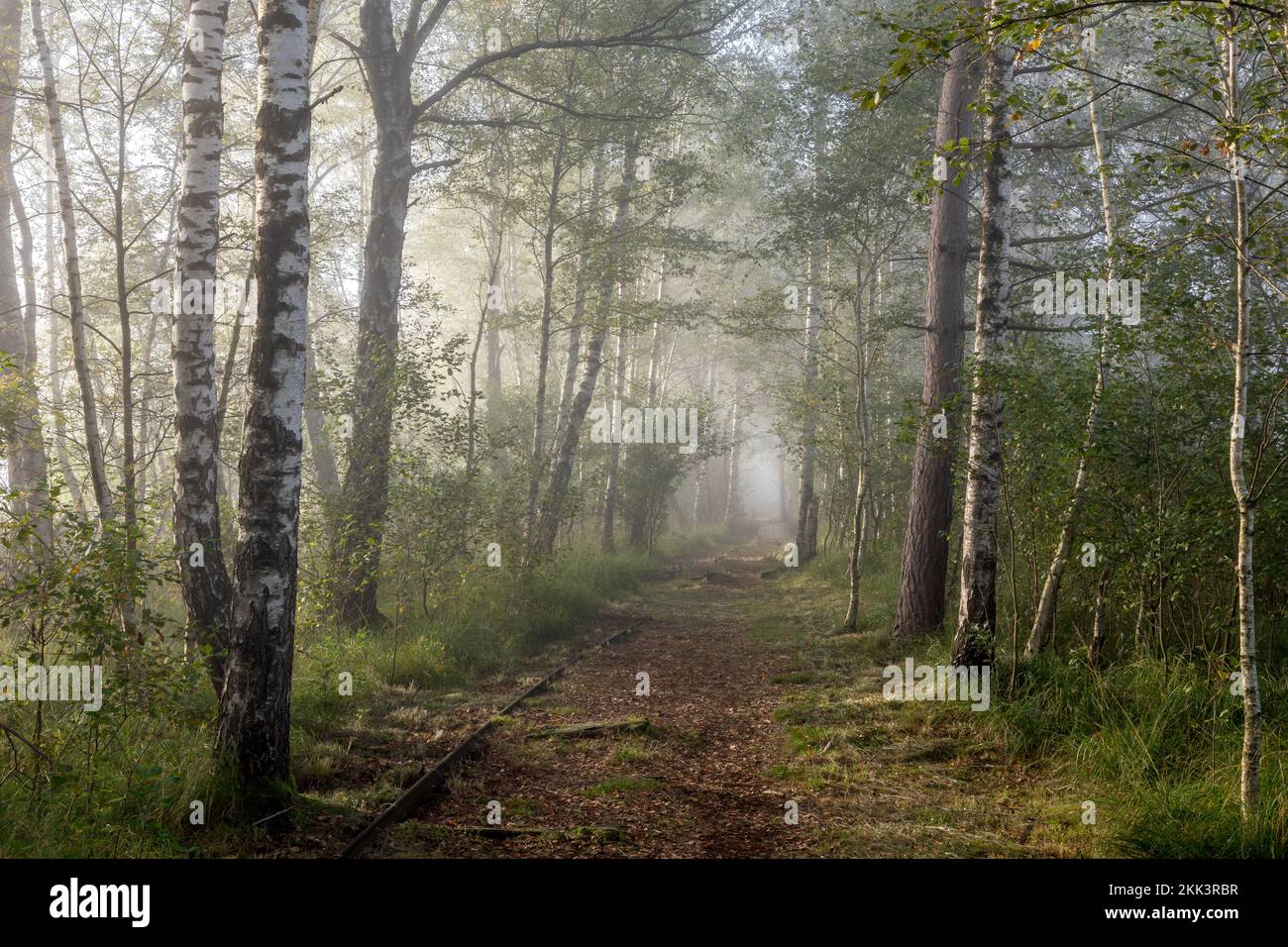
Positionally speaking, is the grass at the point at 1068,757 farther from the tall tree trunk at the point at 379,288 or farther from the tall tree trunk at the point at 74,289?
the tall tree trunk at the point at 74,289

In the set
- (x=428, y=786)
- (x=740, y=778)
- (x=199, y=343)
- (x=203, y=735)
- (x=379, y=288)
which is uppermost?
(x=379, y=288)

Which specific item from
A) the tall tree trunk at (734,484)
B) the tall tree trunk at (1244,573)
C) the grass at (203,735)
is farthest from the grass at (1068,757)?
the tall tree trunk at (734,484)

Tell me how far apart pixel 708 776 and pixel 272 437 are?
156 inches

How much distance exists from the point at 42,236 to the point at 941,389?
25.2 m

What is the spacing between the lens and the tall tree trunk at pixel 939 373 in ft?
31.0

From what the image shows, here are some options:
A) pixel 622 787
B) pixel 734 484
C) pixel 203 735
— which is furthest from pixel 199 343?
pixel 734 484

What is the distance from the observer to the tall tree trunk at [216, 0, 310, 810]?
4.98m

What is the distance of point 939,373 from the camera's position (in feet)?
31.1

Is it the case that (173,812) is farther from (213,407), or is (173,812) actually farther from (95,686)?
(213,407)

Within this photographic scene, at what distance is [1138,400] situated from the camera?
22.4 ft

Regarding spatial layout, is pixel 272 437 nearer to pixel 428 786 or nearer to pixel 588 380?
pixel 428 786

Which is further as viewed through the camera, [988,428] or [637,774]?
[988,428]

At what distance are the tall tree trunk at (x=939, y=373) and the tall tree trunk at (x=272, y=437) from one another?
6893 millimetres

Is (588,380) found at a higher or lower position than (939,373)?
higher
